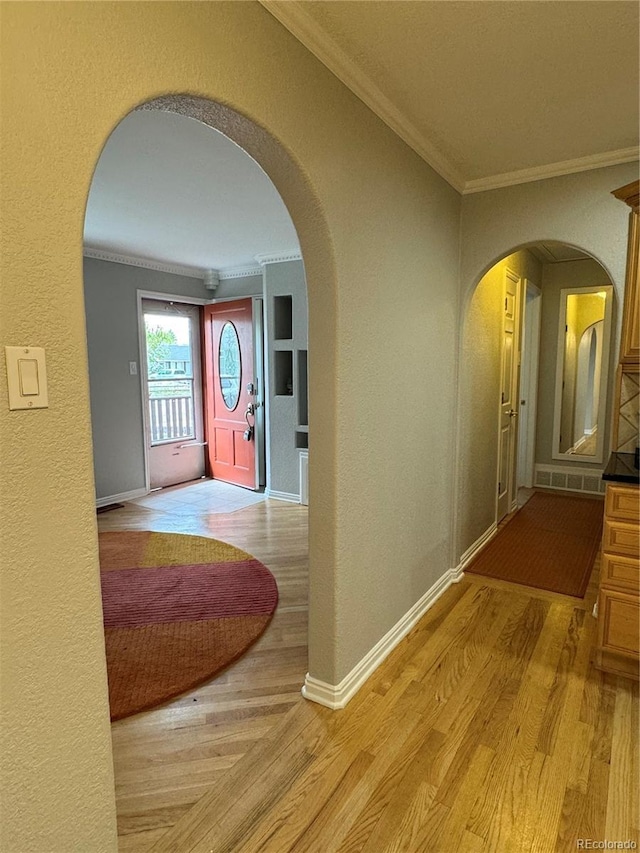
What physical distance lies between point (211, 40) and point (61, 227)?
0.72 meters

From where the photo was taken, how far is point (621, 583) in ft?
6.99

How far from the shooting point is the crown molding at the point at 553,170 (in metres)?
2.48

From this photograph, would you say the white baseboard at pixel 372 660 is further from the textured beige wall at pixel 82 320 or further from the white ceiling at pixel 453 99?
the white ceiling at pixel 453 99

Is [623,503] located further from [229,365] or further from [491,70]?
[229,365]

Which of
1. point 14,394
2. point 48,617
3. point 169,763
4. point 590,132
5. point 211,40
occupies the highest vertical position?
point 590,132

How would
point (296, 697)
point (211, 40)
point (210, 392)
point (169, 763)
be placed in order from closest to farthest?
1. point (211, 40)
2. point (169, 763)
3. point (296, 697)
4. point (210, 392)

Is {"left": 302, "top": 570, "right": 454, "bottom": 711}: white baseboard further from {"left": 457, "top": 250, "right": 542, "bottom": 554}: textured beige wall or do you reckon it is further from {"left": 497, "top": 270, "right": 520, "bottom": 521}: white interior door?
{"left": 497, "top": 270, "right": 520, "bottom": 521}: white interior door

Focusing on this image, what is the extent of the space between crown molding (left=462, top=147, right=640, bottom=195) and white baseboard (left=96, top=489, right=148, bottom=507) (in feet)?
13.6

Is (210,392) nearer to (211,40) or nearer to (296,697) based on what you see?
(296,697)

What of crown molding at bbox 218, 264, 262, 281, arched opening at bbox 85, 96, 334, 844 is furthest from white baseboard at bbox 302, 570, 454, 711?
crown molding at bbox 218, 264, 262, 281

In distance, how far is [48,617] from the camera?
40.4 inches

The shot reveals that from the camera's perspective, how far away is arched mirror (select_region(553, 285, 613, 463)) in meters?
5.11

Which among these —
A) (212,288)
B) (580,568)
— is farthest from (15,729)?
(212,288)

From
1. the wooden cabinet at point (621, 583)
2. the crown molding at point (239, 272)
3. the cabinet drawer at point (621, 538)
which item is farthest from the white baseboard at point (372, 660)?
the crown molding at point (239, 272)
